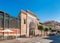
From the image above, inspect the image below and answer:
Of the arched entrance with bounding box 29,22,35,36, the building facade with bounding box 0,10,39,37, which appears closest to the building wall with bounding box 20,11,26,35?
the building facade with bounding box 0,10,39,37

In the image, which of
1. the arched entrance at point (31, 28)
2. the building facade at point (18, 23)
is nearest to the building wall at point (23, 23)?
the building facade at point (18, 23)

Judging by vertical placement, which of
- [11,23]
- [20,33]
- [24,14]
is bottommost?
[20,33]

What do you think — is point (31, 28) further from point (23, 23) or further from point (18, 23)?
point (18, 23)

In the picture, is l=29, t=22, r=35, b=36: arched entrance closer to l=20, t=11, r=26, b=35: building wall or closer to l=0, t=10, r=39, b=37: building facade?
l=0, t=10, r=39, b=37: building facade

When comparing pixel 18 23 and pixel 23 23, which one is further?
pixel 23 23

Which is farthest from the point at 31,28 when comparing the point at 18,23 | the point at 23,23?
the point at 18,23

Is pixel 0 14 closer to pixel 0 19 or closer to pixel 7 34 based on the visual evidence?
pixel 0 19

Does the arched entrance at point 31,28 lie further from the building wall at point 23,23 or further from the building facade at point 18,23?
the building wall at point 23,23

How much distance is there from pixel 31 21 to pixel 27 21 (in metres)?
3.63

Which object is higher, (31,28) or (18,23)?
(18,23)

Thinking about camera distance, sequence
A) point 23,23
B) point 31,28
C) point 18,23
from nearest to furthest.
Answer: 1. point 18,23
2. point 23,23
3. point 31,28

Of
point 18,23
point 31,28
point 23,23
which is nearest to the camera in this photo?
point 18,23

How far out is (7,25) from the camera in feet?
96.3

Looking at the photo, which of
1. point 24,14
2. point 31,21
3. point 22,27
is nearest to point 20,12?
point 24,14
